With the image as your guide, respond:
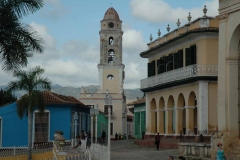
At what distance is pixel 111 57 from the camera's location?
75.1m

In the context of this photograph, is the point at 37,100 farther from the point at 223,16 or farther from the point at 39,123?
the point at 223,16

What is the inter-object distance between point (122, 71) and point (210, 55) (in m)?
43.7

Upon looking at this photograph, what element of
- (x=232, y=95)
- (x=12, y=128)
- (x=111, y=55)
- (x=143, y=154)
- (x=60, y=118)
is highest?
(x=111, y=55)

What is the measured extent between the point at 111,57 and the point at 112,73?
2185 millimetres

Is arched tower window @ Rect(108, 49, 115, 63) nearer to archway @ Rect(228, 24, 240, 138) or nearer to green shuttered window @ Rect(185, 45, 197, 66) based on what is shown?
green shuttered window @ Rect(185, 45, 197, 66)

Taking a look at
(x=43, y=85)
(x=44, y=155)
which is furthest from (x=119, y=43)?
(x=44, y=155)

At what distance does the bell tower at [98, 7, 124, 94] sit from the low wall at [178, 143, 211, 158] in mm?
49374

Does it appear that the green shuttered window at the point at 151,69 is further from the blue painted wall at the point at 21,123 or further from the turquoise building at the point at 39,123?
the blue painted wall at the point at 21,123

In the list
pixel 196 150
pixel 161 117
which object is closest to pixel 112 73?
pixel 161 117

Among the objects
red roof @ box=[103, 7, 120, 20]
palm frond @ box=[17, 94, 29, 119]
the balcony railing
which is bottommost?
palm frond @ box=[17, 94, 29, 119]

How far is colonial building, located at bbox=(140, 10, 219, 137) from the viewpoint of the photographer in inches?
1223

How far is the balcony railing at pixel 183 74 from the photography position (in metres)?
31.0

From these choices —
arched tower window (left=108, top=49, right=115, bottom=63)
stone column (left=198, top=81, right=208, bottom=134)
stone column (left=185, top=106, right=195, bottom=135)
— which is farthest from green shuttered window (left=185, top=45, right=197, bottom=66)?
arched tower window (left=108, top=49, right=115, bottom=63)

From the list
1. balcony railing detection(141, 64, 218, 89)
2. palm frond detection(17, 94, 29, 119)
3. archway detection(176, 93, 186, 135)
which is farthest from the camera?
archway detection(176, 93, 186, 135)
